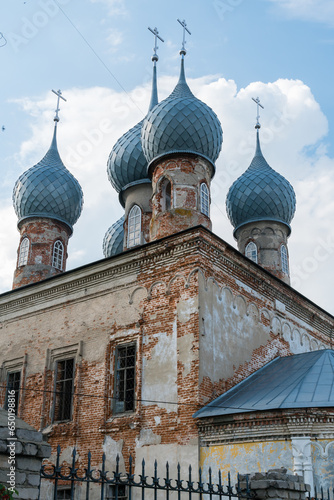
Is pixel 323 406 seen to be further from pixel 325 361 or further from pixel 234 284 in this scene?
pixel 234 284

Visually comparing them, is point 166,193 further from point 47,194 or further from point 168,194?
point 47,194

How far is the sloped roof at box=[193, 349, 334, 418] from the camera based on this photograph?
9.00 m

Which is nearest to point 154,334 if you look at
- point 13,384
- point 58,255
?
point 13,384

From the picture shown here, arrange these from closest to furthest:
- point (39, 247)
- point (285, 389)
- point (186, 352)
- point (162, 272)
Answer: point (285, 389) < point (186, 352) < point (162, 272) < point (39, 247)

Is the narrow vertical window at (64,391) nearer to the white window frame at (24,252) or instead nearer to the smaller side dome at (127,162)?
the white window frame at (24,252)

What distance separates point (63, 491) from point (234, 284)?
206 inches

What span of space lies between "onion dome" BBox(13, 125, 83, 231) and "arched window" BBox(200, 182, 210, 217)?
205 inches

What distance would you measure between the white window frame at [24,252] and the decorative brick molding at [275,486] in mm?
11836

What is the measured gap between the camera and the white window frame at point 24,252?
16438mm

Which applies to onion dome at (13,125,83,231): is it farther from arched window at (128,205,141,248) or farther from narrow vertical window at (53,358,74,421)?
narrow vertical window at (53,358,74,421)

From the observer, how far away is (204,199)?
43.4ft

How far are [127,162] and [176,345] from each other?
7007 millimetres

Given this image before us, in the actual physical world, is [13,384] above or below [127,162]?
below

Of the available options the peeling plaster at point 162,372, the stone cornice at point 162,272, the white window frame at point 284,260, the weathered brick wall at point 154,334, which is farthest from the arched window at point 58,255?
the peeling plaster at point 162,372
